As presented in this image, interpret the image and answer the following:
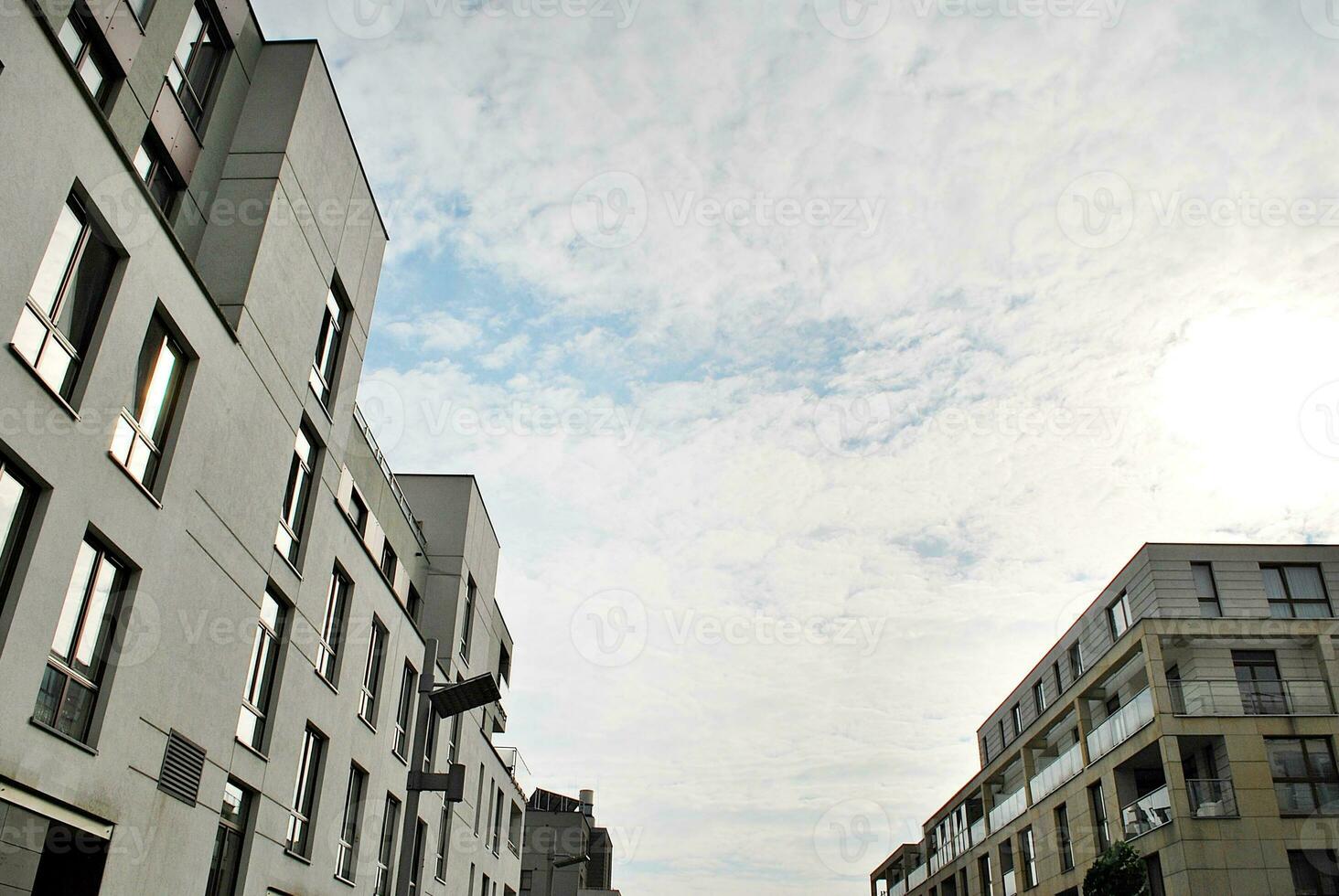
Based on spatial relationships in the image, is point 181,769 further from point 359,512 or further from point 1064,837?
point 1064,837

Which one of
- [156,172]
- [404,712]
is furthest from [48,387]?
[404,712]

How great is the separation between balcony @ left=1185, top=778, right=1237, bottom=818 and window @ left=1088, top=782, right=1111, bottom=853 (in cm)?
504

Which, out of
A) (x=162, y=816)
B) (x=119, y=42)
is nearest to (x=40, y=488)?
(x=162, y=816)

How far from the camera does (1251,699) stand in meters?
29.6

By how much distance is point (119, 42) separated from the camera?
12.4m

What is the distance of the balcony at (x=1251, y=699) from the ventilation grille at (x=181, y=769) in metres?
26.8

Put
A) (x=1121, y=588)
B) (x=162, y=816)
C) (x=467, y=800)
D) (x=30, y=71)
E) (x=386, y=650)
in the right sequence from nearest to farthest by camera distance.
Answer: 1. (x=30, y=71)
2. (x=162, y=816)
3. (x=386, y=650)
4. (x=467, y=800)
5. (x=1121, y=588)

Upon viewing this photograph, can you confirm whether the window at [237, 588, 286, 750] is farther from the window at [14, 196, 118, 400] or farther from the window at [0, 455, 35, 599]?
the window at [14, 196, 118, 400]

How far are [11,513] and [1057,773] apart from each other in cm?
3681

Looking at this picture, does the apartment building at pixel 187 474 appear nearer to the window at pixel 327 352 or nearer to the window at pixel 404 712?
the window at pixel 327 352

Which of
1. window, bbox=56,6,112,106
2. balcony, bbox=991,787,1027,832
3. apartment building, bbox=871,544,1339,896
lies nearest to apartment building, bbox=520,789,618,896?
balcony, bbox=991,787,1027,832

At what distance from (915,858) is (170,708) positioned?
64.9 m

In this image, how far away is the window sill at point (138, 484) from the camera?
11219 millimetres

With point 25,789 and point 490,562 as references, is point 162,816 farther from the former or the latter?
point 490,562
